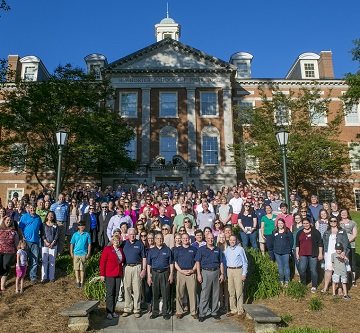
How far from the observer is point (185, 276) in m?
8.20

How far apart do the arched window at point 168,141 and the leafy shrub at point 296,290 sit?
65.1ft

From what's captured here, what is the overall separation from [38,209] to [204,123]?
1917 cm

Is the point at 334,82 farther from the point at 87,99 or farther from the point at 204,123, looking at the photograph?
the point at 87,99

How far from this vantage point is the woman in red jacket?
8062 millimetres

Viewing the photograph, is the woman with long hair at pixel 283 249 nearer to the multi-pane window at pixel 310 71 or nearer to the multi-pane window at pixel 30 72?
the multi-pane window at pixel 310 71

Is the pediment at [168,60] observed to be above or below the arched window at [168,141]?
above

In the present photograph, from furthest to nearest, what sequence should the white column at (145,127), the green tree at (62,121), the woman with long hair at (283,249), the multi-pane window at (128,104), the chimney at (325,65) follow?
the chimney at (325,65), the multi-pane window at (128,104), the white column at (145,127), the green tree at (62,121), the woman with long hair at (283,249)

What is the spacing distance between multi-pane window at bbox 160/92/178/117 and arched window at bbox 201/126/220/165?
9.80ft

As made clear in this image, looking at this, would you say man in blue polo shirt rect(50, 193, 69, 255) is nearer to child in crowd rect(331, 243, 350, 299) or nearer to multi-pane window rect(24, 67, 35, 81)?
child in crowd rect(331, 243, 350, 299)

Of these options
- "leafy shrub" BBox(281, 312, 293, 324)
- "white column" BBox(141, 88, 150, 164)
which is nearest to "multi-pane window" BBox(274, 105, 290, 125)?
"white column" BBox(141, 88, 150, 164)

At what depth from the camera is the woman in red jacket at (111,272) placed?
8.06m

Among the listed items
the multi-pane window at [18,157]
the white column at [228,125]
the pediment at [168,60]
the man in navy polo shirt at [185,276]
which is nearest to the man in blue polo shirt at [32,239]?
the man in navy polo shirt at [185,276]

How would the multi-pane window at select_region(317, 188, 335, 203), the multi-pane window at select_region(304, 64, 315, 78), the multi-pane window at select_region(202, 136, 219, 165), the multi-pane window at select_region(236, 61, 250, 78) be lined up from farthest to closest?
the multi-pane window at select_region(304, 64, 315, 78), the multi-pane window at select_region(236, 61, 250, 78), the multi-pane window at select_region(317, 188, 335, 203), the multi-pane window at select_region(202, 136, 219, 165)

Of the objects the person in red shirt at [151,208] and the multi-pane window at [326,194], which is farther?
the multi-pane window at [326,194]
